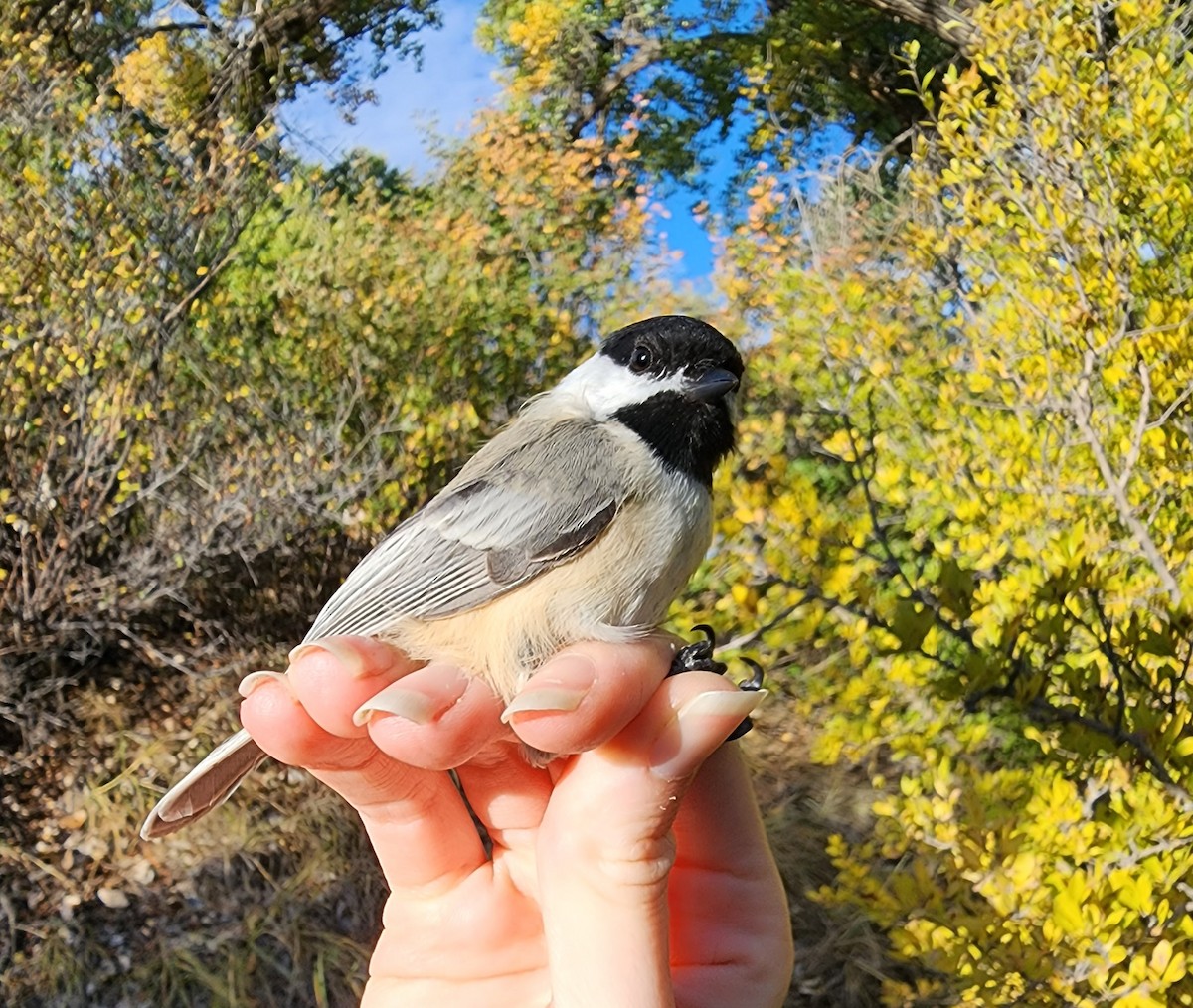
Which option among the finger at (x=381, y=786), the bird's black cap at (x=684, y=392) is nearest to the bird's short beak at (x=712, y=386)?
the bird's black cap at (x=684, y=392)

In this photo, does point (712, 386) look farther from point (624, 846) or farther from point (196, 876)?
point (196, 876)

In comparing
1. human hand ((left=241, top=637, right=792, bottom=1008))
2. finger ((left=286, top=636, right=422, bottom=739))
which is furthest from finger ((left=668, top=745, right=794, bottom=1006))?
finger ((left=286, top=636, right=422, bottom=739))

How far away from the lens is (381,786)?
54.0 inches

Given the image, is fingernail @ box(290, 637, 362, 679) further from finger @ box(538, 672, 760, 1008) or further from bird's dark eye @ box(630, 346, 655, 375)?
bird's dark eye @ box(630, 346, 655, 375)

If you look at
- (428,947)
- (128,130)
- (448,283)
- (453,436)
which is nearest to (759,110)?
(448,283)

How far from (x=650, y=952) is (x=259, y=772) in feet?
9.38

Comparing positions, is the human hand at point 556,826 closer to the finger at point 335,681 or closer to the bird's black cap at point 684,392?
the finger at point 335,681

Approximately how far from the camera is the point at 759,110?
567 centimetres

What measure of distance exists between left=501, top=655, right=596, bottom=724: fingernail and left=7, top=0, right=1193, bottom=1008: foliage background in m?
0.85

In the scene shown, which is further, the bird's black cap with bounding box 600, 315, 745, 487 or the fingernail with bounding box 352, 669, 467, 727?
the bird's black cap with bounding box 600, 315, 745, 487

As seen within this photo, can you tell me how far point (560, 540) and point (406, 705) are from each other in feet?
1.15

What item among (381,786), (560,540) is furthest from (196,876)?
(560,540)

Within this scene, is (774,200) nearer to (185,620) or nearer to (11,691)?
(185,620)

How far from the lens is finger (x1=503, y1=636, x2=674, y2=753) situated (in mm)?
1149
